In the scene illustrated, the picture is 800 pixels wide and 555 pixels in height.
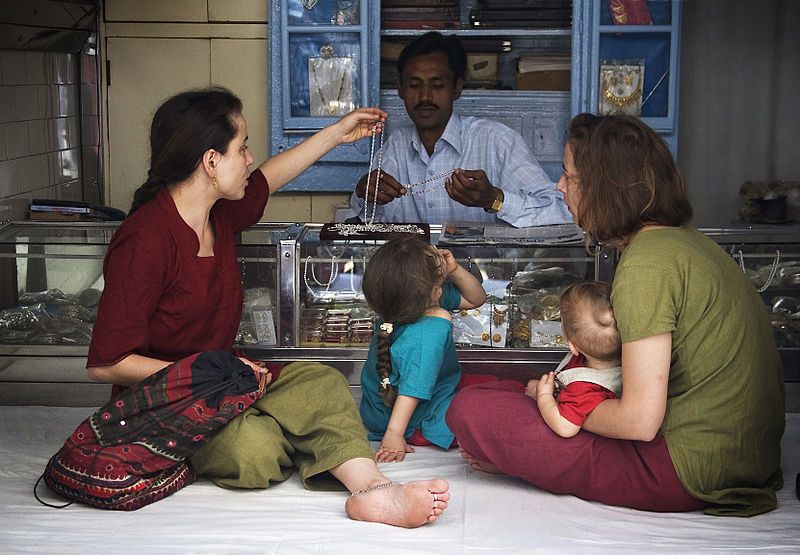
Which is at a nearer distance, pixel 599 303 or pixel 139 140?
pixel 599 303

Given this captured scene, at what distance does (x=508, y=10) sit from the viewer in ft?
16.6

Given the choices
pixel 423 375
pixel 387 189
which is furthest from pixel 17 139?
pixel 423 375

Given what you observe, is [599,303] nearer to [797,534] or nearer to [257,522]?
[797,534]

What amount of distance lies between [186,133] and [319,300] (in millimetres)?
963

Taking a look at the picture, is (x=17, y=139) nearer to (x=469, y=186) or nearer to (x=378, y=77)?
(x=378, y=77)

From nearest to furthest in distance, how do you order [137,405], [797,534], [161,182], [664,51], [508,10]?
[797,534]
[137,405]
[161,182]
[664,51]
[508,10]

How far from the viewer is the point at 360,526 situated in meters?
2.18

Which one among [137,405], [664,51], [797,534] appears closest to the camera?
[797,534]

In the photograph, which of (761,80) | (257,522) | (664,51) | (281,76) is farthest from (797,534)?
(761,80)

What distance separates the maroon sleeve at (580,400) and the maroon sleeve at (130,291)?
3.50ft

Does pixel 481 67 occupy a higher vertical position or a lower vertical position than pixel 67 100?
higher

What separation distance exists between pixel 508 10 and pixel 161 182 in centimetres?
306

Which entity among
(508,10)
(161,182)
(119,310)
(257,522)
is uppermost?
(508,10)

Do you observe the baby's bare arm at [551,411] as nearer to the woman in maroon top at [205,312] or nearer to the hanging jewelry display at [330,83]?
the woman in maroon top at [205,312]
